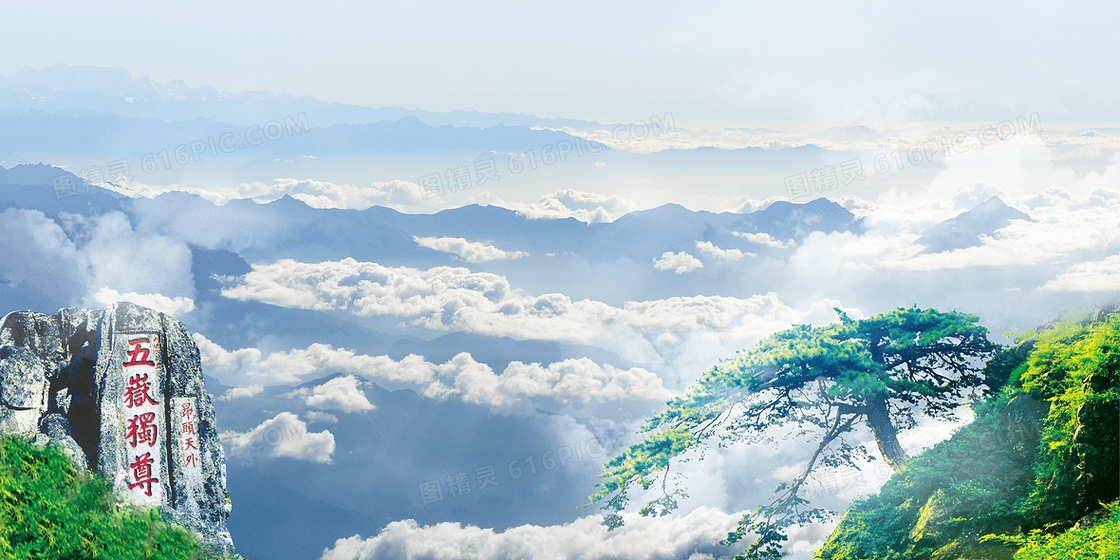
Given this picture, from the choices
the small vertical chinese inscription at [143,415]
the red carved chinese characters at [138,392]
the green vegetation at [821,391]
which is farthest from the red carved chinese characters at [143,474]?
the green vegetation at [821,391]

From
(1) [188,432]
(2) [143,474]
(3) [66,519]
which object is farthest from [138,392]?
(3) [66,519]

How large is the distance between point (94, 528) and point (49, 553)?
0.86 m

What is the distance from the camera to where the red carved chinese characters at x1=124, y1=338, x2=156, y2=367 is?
8570mm

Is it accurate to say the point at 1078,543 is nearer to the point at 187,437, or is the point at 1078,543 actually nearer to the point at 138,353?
the point at 187,437

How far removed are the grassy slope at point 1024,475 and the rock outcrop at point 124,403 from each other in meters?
8.50

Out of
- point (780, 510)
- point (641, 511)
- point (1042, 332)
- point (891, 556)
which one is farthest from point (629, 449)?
point (1042, 332)

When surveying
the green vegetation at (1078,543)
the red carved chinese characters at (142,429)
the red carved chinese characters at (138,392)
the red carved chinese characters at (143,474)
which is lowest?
the green vegetation at (1078,543)

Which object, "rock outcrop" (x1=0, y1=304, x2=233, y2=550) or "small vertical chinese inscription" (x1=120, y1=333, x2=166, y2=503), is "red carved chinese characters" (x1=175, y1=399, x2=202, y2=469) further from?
"small vertical chinese inscription" (x1=120, y1=333, x2=166, y2=503)

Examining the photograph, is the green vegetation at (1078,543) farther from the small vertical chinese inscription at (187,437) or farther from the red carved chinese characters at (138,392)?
the red carved chinese characters at (138,392)

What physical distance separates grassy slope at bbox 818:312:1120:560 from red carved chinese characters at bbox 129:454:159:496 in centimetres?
885

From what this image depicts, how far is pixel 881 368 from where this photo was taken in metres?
9.30

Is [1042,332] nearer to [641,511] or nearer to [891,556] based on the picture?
[891,556]

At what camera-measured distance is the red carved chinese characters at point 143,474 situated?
8.27 metres

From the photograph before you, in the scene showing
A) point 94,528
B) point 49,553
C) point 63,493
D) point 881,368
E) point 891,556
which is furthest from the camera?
point 881,368
